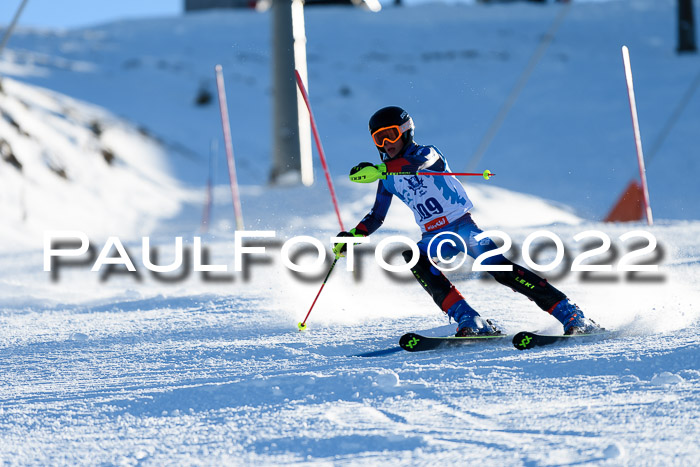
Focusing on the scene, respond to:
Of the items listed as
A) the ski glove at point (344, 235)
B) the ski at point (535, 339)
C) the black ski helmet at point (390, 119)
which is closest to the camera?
the ski at point (535, 339)

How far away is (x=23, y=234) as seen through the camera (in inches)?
397

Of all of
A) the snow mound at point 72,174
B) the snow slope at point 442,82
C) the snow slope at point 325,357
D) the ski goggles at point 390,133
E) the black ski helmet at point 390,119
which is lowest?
the snow slope at point 325,357

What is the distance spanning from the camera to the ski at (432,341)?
3840mm

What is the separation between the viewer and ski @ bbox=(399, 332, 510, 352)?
3840 millimetres

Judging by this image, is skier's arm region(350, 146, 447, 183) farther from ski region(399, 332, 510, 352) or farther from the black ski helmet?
ski region(399, 332, 510, 352)

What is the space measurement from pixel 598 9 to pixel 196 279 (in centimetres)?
2565

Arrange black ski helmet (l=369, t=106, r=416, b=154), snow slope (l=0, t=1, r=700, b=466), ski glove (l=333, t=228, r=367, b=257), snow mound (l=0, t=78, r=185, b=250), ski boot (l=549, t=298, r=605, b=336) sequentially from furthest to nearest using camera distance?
snow mound (l=0, t=78, r=185, b=250)
ski glove (l=333, t=228, r=367, b=257)
black ski helmet (l=369, t=106, r=416, b=154)
ski boot (l=549, t=298, r=605, b=336)
snow slope (l=0, t=1, r=700, b=466)

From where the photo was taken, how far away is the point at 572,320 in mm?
3957

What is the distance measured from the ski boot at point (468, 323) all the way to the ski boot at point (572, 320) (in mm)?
310

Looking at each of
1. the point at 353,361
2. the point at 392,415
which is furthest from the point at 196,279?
the point at 392,415

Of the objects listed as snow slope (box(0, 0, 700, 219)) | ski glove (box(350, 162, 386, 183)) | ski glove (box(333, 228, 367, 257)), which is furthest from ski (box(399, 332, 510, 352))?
snow slope (box(0, 0, 700, 219))

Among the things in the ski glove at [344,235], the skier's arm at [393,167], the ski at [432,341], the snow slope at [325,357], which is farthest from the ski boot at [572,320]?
the ski glove at [344,235]

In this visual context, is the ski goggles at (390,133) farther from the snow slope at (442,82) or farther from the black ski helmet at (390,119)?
the snow slope at (442,82)

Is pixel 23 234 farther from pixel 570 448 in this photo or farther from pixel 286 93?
pixel 570 448
